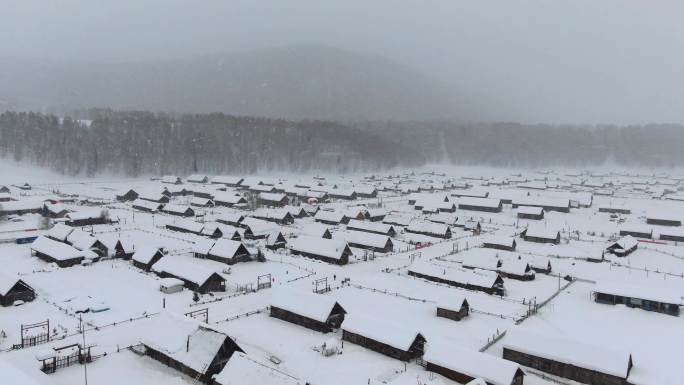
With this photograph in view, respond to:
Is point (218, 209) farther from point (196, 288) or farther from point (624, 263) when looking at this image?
point (624, 263)

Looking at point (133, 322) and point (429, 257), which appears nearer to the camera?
point (133, 322)

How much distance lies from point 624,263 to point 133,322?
41781 mm

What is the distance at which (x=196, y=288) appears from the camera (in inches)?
1329

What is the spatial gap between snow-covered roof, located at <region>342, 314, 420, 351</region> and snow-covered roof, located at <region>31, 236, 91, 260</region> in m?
25.3

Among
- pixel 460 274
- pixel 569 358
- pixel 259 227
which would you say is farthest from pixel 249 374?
pixel 259 227

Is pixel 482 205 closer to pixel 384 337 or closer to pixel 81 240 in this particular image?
pixel 384 337

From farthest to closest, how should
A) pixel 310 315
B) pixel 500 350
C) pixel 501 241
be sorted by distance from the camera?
pixel 501 241
pixel 310 315
pixel 500 350

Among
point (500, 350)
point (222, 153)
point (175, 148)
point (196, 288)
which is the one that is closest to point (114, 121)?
point (175, 148)

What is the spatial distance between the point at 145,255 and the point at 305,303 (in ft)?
56.2

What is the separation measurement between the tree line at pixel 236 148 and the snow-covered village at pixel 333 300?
52.7 meters

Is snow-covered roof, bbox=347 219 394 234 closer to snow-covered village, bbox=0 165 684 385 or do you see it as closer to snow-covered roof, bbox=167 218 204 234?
snow-covered village, bbox=0 165 684 385

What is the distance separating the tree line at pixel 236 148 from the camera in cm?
11031

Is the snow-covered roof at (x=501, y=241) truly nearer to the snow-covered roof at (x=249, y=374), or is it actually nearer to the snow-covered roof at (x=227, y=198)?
the snow-covered roof at (x=249, y=374)

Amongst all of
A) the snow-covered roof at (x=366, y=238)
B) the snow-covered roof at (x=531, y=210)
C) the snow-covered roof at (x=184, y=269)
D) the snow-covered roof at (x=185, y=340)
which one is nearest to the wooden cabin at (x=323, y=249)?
the snow-covered roof at (x=366, y=238)
